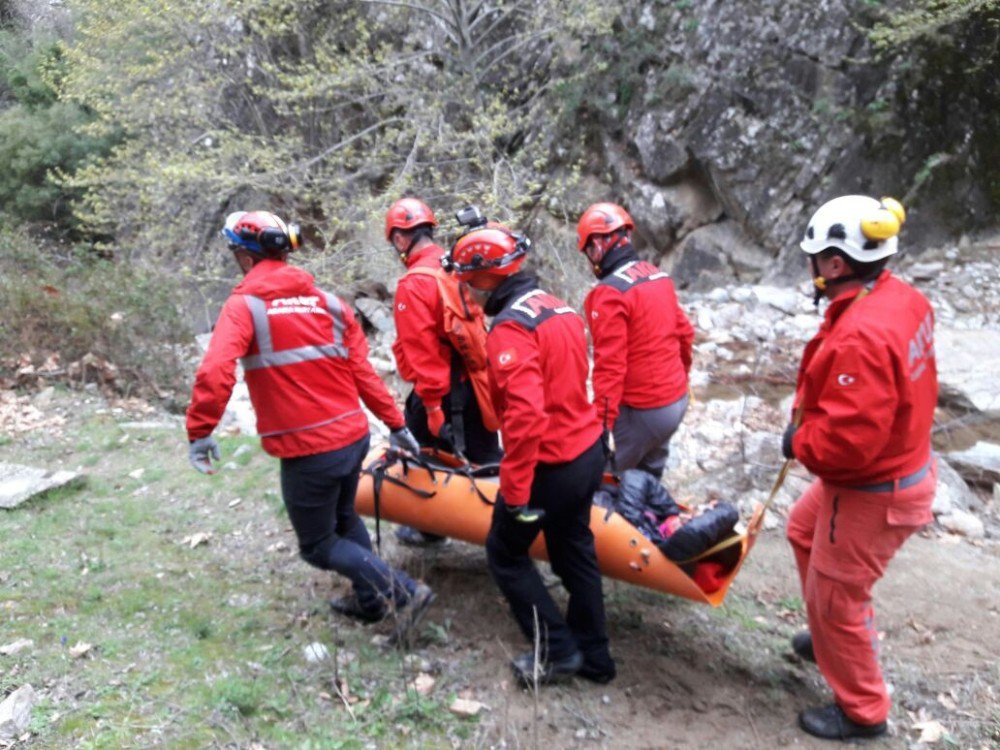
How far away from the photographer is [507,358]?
2973 millimetres

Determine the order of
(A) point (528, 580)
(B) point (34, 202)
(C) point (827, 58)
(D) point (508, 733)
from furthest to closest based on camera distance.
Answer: (B) point (34, 202) < (C) point (827, 58) < (A) point (528, 580) < (D) point (508, 733)

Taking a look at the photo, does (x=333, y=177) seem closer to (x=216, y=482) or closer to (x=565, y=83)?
(x=565, y=83)

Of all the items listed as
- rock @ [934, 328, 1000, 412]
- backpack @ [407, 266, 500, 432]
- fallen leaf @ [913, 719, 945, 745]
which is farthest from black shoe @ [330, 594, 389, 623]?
rock @ [934, 328, 1000, 412]

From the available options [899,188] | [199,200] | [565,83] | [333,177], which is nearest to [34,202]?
[199,200]

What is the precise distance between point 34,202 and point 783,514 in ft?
53.6

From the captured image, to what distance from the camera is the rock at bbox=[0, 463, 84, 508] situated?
5328 mm

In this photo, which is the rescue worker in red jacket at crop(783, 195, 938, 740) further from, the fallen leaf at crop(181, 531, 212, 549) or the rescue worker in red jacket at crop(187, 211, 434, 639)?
the fallen leaf at crop(181, 531, 212, 549)

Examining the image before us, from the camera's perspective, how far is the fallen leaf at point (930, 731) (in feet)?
9.96

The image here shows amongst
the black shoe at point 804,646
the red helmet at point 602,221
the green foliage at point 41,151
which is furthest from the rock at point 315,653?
the green foliage at point 41,151

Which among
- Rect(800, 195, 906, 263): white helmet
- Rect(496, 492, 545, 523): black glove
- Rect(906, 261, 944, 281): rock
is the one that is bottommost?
Rect(906, 261, 944, 281): rock

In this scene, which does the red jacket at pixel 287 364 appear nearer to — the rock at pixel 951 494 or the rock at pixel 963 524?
the rock at pixel 963 524

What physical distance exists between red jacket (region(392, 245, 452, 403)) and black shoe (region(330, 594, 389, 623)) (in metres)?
1.09

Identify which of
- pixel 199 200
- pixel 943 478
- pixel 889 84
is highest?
pixel 889 84

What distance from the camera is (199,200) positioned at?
12.7 m
